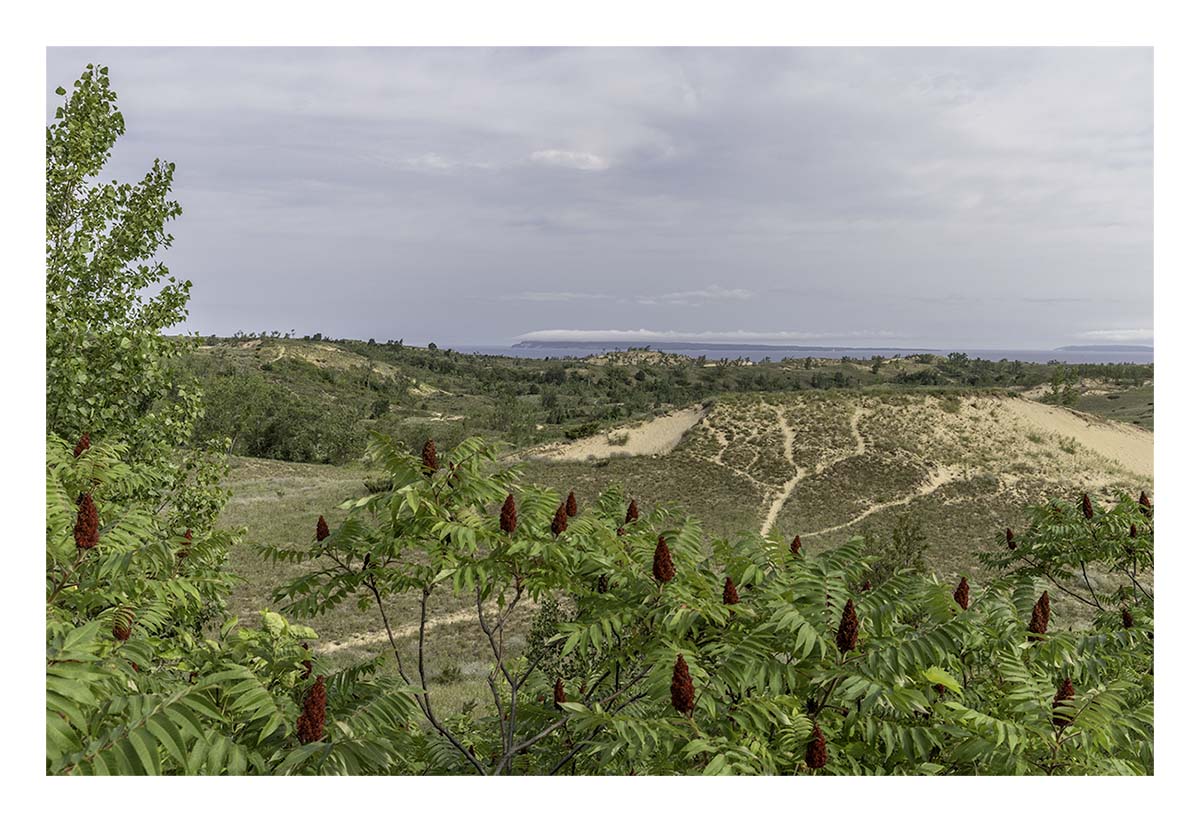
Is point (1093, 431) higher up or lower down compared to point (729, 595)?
lower down

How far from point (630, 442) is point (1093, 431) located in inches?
1267

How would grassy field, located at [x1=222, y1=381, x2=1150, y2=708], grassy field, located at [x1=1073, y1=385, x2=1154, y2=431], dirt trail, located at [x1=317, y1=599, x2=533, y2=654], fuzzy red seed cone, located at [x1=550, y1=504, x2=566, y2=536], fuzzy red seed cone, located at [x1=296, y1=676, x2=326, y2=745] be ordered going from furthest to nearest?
grassy field, located at [x1=1073, y1=385, x2=1154, y2=431], grassy field, located at [x1=222, y1=381, x2=1150, y2=708], dirt trail, located at [x1=317, y1=599, x2=533, y2=654], fuzzy red seed cone, located at [x1=550, y1=504, x2=566, y2=536], fuzzy red seed cone, located at [x1=296, y1=676, x2=326, y2=745]

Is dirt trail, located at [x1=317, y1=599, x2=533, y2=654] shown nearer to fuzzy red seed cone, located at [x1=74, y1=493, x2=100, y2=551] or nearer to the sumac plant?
the sumac plant

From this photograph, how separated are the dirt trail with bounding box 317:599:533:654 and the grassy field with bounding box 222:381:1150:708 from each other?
6.48m

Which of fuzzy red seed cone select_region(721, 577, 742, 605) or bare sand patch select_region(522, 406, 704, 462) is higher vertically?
fuzzy red seed cone select_region(721, 577, 742, 605)

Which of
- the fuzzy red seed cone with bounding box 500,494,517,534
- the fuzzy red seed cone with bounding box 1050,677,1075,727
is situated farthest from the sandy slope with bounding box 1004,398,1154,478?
the fuzzy red seed cone with bounding box 500,494,517,534

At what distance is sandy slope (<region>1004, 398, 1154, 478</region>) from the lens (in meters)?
45.9

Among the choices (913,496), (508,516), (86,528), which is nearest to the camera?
(86,528)

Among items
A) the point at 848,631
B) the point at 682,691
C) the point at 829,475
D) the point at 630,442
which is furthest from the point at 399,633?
the point at 630,442

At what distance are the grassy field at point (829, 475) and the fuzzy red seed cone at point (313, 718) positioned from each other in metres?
23.5

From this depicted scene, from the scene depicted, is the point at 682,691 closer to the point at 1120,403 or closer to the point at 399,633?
the point at 399,633

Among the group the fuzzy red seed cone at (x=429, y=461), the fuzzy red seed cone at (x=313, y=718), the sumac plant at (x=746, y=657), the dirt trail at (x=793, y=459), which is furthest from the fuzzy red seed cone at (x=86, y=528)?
the dirt trail at (x=793, y=459)

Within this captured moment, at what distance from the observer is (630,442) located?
4856 cm
